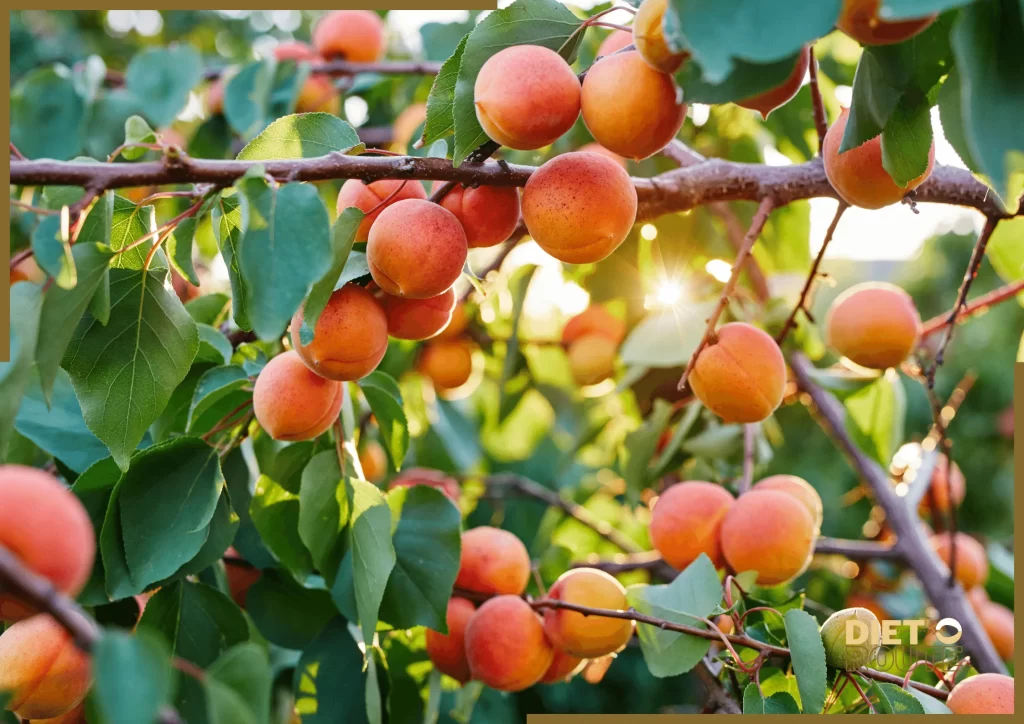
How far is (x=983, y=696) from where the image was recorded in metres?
0.59

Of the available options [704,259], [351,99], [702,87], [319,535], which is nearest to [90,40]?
[351,99]

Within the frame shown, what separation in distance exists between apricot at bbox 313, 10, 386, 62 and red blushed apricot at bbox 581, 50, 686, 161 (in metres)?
1.04

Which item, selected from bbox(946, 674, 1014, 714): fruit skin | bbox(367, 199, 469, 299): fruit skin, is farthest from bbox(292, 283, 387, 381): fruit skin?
bbox(946, 674, 1014, 714): fruit skin

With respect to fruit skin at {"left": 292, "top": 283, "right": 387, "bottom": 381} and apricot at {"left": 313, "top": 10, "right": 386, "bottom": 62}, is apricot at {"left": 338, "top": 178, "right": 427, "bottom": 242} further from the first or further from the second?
apricot at {"left": 313, "top": 10, "right": 386, "bottom": 62}

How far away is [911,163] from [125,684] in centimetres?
51

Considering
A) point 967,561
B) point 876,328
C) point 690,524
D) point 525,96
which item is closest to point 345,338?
point 525,96

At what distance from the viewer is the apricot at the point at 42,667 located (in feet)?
1.81

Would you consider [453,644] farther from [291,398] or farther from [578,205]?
[578,205]

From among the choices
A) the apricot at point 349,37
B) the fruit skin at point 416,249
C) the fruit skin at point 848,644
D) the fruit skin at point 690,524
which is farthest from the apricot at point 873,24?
the apricot at point 349,37

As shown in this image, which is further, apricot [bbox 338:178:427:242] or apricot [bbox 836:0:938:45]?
apricot [bbox 338:178:427:242]

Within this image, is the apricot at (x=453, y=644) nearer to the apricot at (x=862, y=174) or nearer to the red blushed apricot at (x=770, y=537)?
the red blushed apricot at (x=770, y=537)

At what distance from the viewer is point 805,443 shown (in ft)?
7.22

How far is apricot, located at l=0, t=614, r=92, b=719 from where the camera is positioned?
0.55 metres

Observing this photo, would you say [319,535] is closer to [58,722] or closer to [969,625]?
[58,722]
